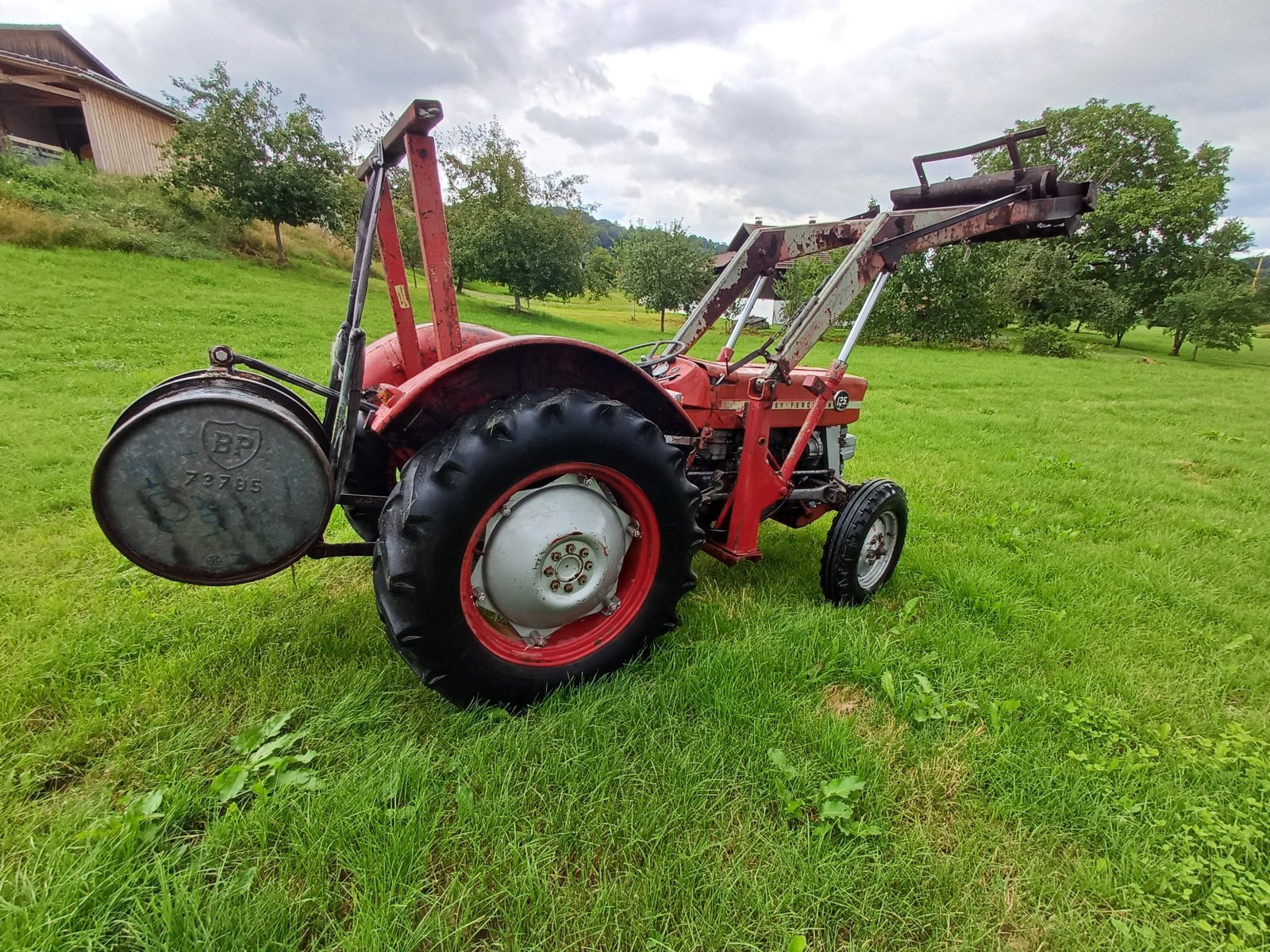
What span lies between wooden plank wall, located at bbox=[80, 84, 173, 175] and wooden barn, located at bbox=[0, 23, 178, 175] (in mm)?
25

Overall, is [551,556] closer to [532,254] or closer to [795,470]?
[795,470]

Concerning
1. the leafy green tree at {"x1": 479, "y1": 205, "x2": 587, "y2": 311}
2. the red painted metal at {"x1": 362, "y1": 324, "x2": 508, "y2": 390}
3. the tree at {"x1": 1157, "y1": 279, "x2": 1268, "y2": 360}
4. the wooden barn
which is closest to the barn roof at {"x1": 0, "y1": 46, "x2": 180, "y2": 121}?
the wooden barn

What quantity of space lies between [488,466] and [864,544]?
214 centimetres

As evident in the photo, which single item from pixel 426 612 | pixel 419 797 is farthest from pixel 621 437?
pixel 419 797

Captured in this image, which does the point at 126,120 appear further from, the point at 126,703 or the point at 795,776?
the point at 795,776

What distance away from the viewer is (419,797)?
1.65m

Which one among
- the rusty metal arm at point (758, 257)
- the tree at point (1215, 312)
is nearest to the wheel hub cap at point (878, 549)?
the rusty metal arm at point (758, 257)

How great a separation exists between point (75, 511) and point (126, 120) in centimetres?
2691

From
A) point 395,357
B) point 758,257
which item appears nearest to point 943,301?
point 758,257

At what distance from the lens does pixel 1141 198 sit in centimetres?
2789

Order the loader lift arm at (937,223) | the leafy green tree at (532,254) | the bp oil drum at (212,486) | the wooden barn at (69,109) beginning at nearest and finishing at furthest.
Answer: the bp oil drum at (212,486) → the loader lift arm at (937,223) → the wooden barn at (69,109) → the leafy green tree at (532,254)

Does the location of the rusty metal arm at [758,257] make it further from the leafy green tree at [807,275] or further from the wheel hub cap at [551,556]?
the leafy green tree at [807,275]

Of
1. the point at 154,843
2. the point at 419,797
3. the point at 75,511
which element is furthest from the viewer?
the point at 75,511

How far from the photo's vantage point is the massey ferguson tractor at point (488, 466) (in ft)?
5.50
